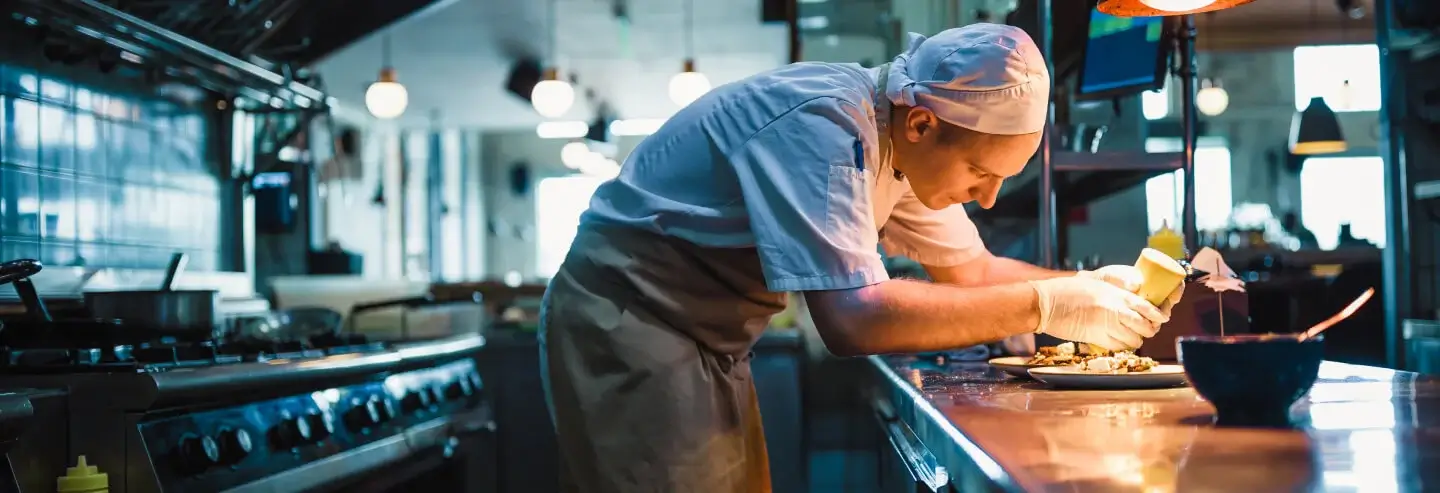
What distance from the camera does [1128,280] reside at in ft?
5.42

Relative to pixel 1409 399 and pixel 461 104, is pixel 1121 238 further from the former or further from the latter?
pixel 461 104

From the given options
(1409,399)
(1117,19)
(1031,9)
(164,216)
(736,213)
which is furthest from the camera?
(164,216)

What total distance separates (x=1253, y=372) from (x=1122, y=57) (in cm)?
185

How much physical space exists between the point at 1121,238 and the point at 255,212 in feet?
9.47

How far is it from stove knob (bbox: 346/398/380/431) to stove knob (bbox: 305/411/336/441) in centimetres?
10

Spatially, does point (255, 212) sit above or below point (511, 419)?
above

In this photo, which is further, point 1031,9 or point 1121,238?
point 1121,238

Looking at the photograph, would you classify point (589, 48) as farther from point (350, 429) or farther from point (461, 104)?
point (350, 429)

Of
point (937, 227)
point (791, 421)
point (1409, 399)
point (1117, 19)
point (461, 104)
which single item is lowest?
point (791, 421)

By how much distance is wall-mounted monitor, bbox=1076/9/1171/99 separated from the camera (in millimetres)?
2662

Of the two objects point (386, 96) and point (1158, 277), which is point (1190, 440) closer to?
point (1158, 277)

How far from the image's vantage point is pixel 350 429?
2.52 m

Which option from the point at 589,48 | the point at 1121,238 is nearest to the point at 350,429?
the point at 1121,238

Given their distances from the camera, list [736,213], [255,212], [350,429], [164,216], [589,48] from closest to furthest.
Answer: [736,213]
[350,429]
[164,216]
[255,212]
[589,48]
